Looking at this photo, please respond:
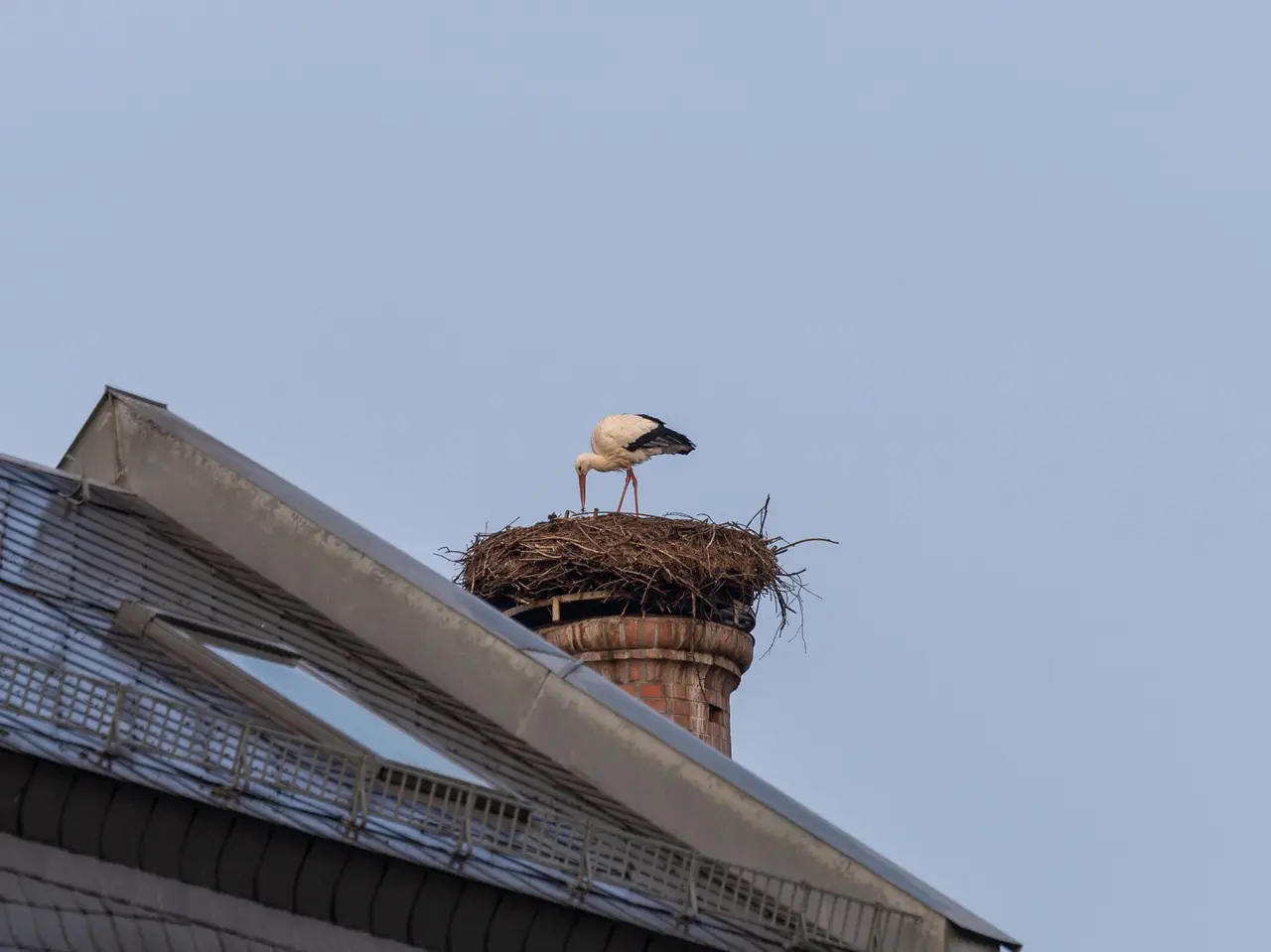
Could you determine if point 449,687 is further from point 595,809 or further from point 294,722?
point 294,722

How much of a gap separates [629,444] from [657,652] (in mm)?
4852

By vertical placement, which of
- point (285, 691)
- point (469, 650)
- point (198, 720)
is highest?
point (469, 650)

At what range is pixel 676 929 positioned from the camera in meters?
6.21

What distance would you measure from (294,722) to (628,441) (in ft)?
57.9

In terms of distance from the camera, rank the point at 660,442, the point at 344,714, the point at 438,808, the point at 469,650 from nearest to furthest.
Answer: the point at 438,808 → the point at 344,714 → the point at 469,650 → the point at 660,442

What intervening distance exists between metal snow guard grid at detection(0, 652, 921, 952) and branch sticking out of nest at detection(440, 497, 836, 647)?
40.9 feet

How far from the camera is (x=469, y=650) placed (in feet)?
27.7

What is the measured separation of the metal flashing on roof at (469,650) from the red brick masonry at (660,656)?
10588 mm

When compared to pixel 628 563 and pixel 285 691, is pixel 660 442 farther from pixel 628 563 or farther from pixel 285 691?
pixel 285 691

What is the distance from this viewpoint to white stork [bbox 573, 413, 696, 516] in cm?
2416

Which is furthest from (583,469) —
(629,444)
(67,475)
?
(67,475)

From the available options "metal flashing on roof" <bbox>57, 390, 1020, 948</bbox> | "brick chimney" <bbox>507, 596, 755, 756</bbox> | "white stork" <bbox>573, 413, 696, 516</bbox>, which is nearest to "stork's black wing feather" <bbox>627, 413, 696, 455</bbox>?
"white stork" <bbox>573, 413, 696, 516</bbox>

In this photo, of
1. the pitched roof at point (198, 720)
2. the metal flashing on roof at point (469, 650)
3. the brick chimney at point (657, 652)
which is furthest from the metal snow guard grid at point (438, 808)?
the brick chimney at point (657, 652)

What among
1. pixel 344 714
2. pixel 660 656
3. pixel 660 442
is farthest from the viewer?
pixel 660 442
